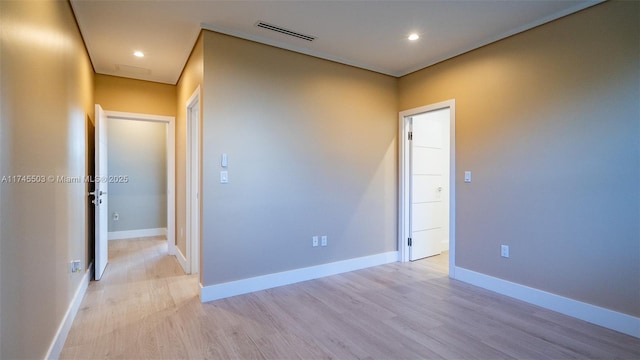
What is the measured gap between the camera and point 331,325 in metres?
2.45

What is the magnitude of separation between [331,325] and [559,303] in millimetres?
1986

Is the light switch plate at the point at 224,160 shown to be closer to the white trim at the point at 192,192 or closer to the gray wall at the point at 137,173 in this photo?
the white trim at the point at 192,192

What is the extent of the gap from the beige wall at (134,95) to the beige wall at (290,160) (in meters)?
1.89

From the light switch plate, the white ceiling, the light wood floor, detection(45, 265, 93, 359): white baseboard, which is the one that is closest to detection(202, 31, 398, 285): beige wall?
the light switch plate

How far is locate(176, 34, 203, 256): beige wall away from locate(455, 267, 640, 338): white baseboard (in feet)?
11.2

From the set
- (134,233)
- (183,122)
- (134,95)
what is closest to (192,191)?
(183,122)

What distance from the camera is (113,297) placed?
9.84 feet

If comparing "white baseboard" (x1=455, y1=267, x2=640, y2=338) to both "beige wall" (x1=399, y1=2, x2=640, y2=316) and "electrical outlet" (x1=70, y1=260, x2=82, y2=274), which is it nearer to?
"beige wall" (x1=399, y1=2, x2=640, y2=316)

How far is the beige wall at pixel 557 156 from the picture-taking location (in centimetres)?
233

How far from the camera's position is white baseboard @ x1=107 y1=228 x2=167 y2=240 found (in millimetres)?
5758

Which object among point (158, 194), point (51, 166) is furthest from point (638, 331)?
point (158, 194)

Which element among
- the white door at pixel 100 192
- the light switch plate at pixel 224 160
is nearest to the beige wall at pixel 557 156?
the light switch plate at pixel 224 160

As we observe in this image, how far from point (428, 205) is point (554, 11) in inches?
101

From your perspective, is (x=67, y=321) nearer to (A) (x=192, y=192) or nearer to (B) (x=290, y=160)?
(A) (x=192, y=192)
